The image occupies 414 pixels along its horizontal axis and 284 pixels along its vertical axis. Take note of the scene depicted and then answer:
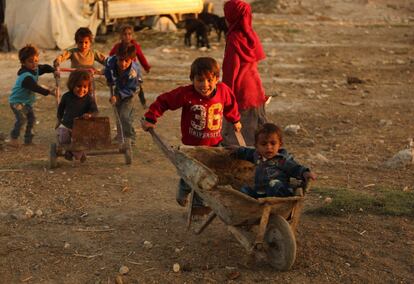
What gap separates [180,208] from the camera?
598 cm

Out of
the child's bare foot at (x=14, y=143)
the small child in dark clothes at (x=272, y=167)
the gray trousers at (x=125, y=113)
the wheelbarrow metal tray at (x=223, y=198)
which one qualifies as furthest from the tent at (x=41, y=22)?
the small child in dark clothes at (x=272, y=167)

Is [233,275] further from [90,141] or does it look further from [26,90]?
[26,90]

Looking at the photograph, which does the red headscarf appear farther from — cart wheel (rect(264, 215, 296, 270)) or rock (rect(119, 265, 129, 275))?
rock (rect(119, 265, 129, 275))

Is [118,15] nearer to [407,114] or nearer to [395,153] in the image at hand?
[407,114]

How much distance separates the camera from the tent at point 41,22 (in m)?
15.9

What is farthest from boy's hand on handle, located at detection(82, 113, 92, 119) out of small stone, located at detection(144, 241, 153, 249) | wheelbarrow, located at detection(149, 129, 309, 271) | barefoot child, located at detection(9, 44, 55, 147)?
wheelbarrow, located at detection(149, 129, 309, 271)

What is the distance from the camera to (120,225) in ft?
18.3

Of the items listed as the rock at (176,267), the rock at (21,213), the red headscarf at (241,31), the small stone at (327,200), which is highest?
the red headscarf at (241,31)

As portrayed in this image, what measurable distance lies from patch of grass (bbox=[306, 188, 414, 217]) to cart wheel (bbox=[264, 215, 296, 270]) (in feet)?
4.18

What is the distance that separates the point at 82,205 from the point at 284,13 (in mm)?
21623

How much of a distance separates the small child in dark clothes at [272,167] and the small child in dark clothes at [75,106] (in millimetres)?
2770

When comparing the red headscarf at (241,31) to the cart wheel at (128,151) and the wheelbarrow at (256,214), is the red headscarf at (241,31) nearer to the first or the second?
the cart wheel at (128,151)

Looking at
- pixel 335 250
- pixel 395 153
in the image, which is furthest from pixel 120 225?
pixel 395 153

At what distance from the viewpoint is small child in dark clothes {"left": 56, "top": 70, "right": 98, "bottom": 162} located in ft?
23.5
